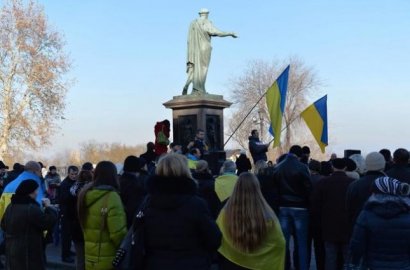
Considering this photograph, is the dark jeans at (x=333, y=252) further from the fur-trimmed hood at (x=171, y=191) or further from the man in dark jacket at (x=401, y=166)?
the fur-trimmed hood at (x=171, y=191)

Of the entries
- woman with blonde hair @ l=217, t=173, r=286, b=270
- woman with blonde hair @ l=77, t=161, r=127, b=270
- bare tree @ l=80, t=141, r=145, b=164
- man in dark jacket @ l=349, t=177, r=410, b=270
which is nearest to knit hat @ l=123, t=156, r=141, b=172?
woman with blonde hair @ l=77, t=161, r=127, b=270

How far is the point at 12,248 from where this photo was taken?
7395 millimetres

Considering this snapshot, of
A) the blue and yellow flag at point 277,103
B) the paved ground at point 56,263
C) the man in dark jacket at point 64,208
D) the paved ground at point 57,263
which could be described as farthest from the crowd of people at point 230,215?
the blue and yellow flag at point 277,103

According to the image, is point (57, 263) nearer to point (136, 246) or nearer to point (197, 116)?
point (197, 116)

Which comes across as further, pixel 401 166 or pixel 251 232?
pixel 401 166

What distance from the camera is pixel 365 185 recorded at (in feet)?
23.1

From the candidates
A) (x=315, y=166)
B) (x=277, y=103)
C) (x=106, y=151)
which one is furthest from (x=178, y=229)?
(x=106, y=151)

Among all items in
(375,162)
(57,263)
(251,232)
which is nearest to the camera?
(251,232)

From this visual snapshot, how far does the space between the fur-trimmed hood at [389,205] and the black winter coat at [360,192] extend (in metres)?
1.60

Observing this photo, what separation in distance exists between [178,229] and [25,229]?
3172 millimetres

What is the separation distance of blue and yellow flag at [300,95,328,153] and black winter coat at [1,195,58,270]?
859 cm

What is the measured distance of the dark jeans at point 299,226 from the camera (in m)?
9.24

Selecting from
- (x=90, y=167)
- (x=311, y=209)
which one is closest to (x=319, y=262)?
(x=311, y=209)

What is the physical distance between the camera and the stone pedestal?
57.8ft
